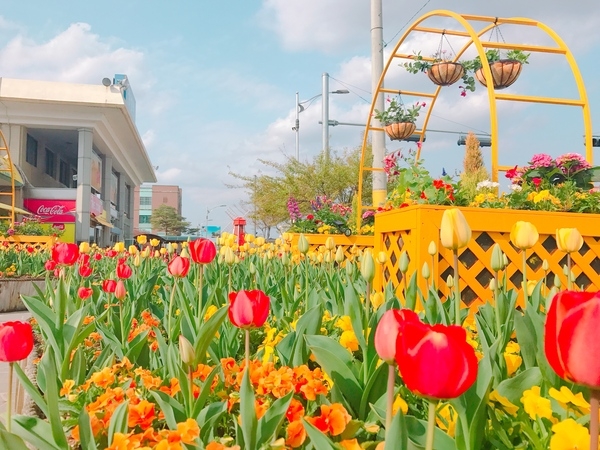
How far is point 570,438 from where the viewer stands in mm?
823

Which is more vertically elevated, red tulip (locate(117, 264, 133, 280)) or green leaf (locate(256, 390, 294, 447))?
red tulip (locate(117, 264, 133, 280))

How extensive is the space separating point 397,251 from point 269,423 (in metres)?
2.89

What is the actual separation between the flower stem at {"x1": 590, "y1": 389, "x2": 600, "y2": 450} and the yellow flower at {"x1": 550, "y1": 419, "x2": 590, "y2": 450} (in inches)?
10.1

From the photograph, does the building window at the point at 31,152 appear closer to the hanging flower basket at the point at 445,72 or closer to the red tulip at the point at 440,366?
the hanging flower basket at the point at 445,72

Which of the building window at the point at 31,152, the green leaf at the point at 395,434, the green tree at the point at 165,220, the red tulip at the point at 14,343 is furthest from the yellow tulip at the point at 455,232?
the green tree at the point at 165,220

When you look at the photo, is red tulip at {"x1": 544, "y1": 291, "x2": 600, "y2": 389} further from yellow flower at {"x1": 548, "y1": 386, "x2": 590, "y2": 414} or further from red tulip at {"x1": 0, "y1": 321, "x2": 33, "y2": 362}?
red tulip at {"x1": 0, "y1": 321, "x2": 33, "y2": 362}

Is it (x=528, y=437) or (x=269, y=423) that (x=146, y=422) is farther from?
(x=528, y=437)

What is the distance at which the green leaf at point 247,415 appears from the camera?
1027mm

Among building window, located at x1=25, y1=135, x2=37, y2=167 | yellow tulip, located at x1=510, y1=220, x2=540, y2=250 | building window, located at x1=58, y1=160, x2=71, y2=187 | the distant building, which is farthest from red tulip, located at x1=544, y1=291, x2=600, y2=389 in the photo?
the distant building

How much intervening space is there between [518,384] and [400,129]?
24.6 ft

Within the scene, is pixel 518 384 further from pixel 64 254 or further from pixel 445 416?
Answer: pixel 64 254

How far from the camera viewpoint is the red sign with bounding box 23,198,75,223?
23.0 m

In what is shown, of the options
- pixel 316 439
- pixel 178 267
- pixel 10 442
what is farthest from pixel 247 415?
pixel 178 267

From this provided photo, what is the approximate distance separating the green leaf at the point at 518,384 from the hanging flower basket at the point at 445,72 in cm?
657
